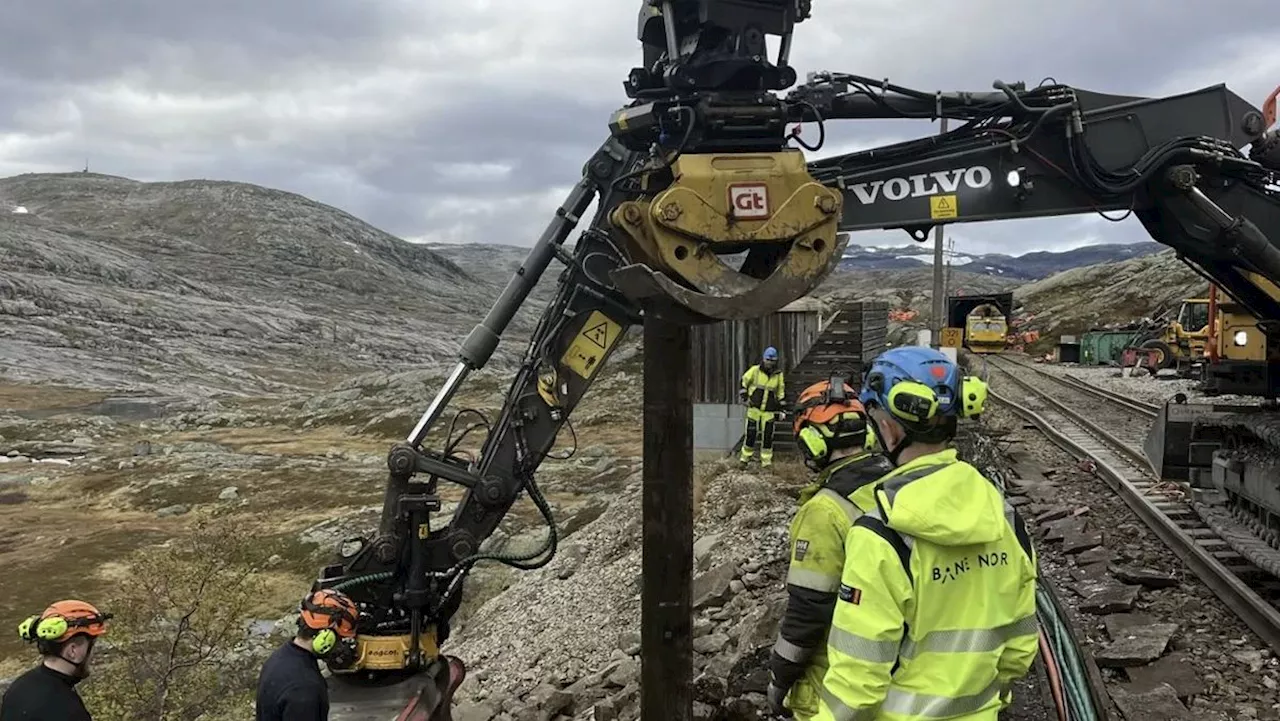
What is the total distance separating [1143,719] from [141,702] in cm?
806

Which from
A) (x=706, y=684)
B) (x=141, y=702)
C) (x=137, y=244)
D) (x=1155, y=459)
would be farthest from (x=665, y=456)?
(x=137, y=244)

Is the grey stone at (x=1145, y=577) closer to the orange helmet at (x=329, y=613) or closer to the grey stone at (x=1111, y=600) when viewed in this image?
the grey stone at (x=1111, y=600)

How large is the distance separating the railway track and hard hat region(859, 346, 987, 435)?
4.89 meters

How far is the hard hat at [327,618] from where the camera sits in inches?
183

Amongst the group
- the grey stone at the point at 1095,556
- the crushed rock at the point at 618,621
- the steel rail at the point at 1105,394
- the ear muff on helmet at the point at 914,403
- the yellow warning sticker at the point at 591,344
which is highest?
the yellow warning sticker at the point at 591,344

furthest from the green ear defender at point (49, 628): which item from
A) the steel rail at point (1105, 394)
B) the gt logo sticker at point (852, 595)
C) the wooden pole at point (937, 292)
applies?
the wooden pole at point (937, 292)

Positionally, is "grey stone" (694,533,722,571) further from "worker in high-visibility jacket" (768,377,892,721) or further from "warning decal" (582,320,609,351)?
"worker in high-visibility jacket" (768,377,892,721)

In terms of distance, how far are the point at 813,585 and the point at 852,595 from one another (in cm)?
66

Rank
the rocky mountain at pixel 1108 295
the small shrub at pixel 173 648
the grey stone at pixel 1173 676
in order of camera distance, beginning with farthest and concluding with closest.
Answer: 1. the rocky mountain at pixel 1108 295
2. the small shrub at pixel 173 648
3. the grey stone at pixel 1173 676

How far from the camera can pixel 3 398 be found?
1730 inches

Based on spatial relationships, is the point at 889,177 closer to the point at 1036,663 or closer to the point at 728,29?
the point at 728,29

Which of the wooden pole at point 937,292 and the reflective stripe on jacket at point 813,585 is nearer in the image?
the reflective stripe on jacket at point 813,585

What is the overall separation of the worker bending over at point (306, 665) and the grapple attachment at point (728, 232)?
8.28 feet

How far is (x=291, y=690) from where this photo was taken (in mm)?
4449
